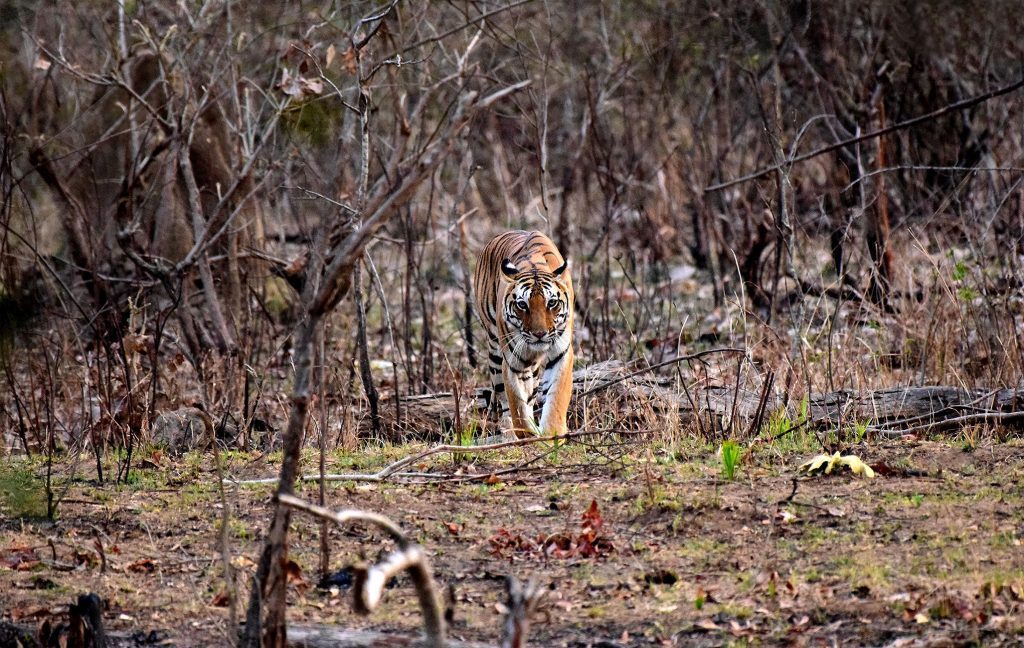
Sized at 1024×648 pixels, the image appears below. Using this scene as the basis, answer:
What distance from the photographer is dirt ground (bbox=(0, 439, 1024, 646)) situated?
4148 mm

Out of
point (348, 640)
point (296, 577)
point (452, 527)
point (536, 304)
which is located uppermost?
point (536, 304)

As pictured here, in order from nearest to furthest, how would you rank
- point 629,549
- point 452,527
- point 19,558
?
point 629,549, point 19,558, point 452,527

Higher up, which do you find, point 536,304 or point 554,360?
point 536,304

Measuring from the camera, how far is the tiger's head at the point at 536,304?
7629mm

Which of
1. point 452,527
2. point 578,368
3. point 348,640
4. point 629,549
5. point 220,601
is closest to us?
point 348,640

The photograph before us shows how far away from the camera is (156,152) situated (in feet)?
25.8

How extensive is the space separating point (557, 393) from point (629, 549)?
2.56 meters

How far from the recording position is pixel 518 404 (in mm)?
7398

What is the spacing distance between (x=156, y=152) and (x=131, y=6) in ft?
18.1

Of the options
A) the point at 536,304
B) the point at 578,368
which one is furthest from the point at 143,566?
the point at 578,368

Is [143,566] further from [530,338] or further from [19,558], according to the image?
[530,338]

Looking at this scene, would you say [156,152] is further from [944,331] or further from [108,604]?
[944,331]

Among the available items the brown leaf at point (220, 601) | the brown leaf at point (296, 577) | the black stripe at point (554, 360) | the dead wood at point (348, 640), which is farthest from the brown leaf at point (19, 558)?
the black stripe at point (554, 360)

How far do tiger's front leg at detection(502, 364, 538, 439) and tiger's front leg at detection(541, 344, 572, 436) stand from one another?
0.10 metres
